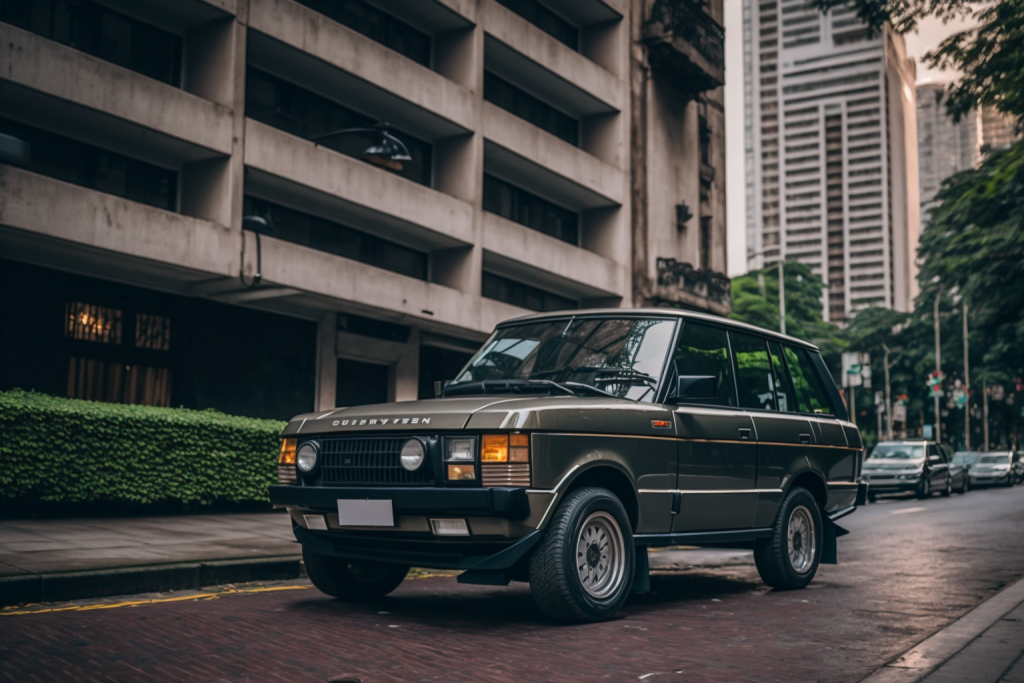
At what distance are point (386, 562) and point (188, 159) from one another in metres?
15.3

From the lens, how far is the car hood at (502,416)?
18.5 ft

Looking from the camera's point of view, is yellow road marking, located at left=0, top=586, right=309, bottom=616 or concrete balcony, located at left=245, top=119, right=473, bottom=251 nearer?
yellow road marking, located at left=0, top=586, right=309, bottom=616

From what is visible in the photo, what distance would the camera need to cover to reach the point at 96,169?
60.2 ft

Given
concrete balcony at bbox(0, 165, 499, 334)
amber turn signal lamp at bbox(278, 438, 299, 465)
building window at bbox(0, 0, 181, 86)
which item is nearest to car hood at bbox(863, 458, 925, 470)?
concrete balcony at bbox(0, 165, 499, 334)

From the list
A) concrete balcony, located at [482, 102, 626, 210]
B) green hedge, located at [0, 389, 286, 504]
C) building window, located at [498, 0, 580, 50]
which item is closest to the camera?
green hedge, located at [0, 389, 286, 504]

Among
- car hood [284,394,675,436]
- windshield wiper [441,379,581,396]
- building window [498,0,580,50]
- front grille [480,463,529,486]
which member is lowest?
front grille [480,463,529,486]

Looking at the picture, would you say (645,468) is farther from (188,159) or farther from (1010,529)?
(188,159)

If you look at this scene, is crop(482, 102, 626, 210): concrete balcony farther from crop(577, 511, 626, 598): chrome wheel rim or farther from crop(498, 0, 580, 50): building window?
crop(577, 511, 626, 598): chrome wheel rim

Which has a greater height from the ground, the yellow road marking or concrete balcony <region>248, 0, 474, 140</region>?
concrete balcony <region>248, 0, 474, 140</region>

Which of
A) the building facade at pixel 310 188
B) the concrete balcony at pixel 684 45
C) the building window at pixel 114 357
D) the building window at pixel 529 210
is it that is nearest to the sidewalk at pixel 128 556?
the building window at pixel 114 357

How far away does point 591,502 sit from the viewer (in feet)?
19.2

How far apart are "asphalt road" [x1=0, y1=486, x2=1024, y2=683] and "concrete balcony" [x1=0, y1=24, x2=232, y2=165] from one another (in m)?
11.7

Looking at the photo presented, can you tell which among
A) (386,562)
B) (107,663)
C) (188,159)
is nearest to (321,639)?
(386,562)

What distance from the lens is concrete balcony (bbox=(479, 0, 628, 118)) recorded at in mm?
26859
